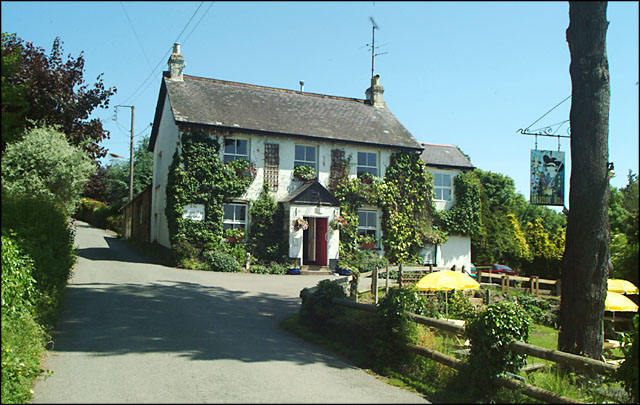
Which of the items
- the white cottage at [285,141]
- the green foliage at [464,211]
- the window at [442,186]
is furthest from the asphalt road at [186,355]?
the window at [442,186]

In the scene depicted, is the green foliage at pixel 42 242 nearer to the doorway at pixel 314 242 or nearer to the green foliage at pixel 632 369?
the green foliage at pixel 632 369

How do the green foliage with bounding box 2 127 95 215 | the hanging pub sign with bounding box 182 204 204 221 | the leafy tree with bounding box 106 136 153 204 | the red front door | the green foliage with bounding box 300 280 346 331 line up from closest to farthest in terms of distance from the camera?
the green foliage with bounding box 300 280 346 331 → the green foliage with bounding box 2 127 95 215 → the hanging pub sign with bounding box 182 204 204 221 → the red front door → the leafy tree with bounding box 106 136 153 204

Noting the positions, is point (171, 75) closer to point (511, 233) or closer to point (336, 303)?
point (336, 303)

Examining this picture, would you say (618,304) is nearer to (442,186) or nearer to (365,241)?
(365,241)

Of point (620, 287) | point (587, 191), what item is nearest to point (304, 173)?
point (620, 287)

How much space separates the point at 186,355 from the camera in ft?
27.6

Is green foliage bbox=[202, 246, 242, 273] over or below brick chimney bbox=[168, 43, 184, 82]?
below

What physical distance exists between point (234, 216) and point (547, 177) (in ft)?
46.7

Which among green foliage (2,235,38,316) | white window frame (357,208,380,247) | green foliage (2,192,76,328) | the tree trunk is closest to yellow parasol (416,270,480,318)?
the tree trunk

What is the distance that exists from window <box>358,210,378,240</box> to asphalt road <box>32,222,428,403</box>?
11.2 metres

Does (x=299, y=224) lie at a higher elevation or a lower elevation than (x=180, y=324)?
higher

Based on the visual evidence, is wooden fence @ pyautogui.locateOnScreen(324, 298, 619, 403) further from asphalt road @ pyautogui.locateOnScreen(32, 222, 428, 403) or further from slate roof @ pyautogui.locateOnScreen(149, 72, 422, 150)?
slate roof @ pyautogui.locateOnScreen(149, 72, 422, 150)

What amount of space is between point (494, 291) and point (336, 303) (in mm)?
11987

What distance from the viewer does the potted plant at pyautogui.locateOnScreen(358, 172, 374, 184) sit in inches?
1040
